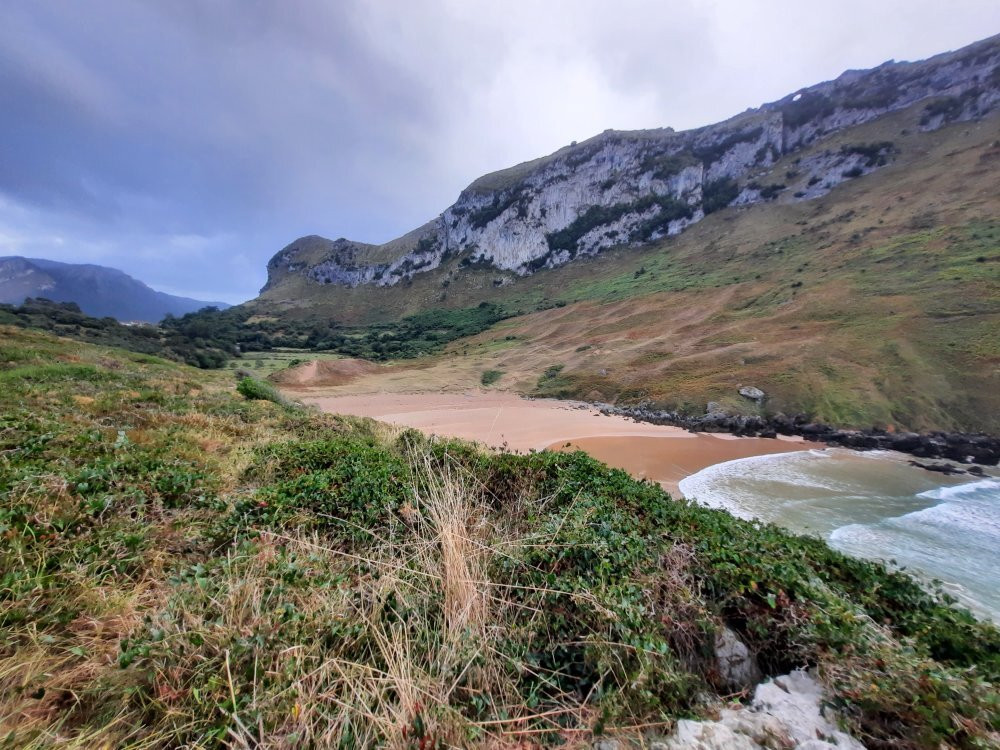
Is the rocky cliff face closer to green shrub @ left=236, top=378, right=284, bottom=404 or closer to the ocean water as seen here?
the ocean water

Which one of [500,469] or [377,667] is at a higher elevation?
[500,469]

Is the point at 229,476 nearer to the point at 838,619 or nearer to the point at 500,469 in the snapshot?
the point at 500,469

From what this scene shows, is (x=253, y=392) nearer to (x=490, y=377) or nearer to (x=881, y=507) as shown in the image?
(x=881, y=507)

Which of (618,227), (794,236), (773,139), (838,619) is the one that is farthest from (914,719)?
(773,139)

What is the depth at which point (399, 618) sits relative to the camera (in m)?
2.26

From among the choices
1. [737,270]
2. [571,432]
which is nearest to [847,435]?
[571,432]

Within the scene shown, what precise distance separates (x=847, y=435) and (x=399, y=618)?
2157 centimetres

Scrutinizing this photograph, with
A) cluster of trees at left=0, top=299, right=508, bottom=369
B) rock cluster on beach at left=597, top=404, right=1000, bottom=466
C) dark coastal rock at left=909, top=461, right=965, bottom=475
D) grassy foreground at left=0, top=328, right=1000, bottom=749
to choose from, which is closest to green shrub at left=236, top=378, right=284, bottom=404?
grassy foreground at left=0, top=328, right=1000, bottom=749

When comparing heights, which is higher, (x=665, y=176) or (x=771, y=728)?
(x=665, y=176)

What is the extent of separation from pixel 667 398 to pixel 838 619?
21118 millimetres

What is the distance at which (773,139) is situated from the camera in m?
76.4

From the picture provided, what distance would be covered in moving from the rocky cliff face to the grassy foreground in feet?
262

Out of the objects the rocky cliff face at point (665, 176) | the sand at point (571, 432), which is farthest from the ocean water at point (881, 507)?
the rocky cliff face at point (665, 176)

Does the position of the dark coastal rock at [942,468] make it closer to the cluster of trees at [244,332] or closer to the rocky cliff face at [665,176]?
the cluster of trees at [244,332]
